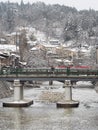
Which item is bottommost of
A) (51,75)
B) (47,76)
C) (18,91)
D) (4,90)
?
(4,90)

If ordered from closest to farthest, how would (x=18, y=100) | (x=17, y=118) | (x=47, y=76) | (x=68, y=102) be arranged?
(x=17, y=118), (x=68, y=102), (x=18, y=100), (x=47, y=76)

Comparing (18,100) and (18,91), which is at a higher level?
(18,91)

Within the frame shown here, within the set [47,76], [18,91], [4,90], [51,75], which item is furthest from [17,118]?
[4,90]

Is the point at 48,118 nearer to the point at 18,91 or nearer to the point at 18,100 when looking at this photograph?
the point at 18,100

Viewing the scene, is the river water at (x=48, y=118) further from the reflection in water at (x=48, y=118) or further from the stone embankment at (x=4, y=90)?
the stone embankment at (x=4, y=90)

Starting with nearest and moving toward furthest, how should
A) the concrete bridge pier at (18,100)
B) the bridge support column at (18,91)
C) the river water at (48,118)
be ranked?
the river water at (48,118) → the concrete bridge pier at (18,100) → the bridge support column at (18,91)

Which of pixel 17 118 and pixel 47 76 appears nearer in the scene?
pixel 17 118

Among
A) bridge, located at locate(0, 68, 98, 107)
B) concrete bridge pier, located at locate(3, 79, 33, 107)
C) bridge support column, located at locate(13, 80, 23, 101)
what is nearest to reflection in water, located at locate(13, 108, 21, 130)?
concrete bridge pier, located at locate(3, 79, 33, 107)

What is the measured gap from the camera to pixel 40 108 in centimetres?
6506

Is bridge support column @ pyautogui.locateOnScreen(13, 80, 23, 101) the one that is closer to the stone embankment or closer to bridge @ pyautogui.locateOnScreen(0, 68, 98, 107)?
bridge @ pyautogui.locateOnScreen(0, 68, 98, 107)

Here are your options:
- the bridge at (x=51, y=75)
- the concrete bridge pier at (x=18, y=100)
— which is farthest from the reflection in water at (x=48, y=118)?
the bridge at (x=51, y=75)

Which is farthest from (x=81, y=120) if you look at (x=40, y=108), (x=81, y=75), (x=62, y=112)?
(x=81, y=75)

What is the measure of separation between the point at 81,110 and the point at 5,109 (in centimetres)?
952

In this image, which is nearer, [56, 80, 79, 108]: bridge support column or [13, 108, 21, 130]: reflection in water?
[13, 108, 21, 130]: reflection in water
